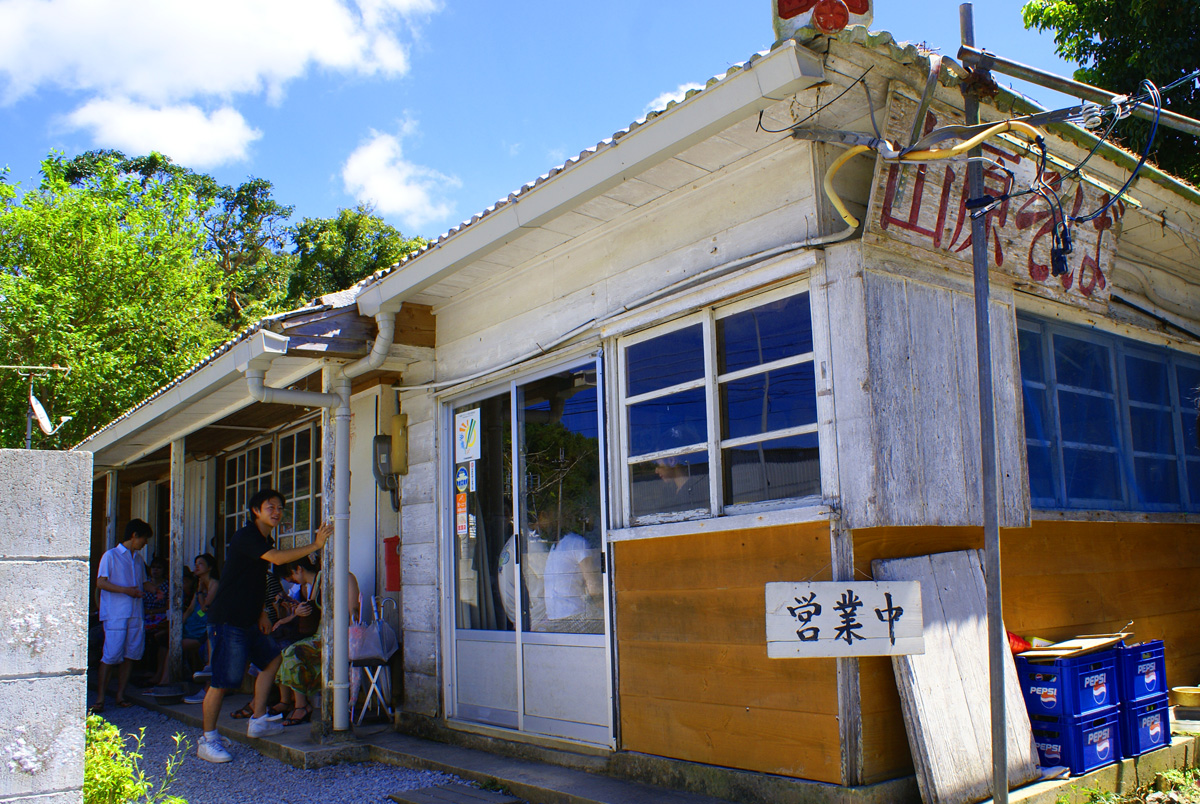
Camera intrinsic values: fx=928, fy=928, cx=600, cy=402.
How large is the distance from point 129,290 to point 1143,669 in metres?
18.5

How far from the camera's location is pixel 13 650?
3.03 meters

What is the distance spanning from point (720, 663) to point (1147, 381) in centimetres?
388

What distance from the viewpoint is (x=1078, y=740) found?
14.2ft

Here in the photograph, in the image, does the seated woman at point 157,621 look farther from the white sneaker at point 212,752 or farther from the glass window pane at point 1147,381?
the glass window pane at point 1147,381

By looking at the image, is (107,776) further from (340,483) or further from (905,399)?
(905,399)

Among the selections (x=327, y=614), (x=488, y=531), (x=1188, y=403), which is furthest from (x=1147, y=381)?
(x=327, y=614)

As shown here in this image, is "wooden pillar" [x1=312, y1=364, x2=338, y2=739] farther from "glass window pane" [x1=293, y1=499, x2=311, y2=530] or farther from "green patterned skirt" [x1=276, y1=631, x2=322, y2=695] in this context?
"glass window pane" [x1=293, y1=499, x2=311, y2=530]

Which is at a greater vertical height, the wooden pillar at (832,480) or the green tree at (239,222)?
the green tree at (239,222)

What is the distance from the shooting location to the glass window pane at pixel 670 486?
4855 mm

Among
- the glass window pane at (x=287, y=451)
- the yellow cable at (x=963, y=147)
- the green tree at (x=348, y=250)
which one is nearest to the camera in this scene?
the yellow cable at (x=963, y=147)

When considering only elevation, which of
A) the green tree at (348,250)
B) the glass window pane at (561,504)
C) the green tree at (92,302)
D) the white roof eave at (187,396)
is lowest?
the glass window pane at (561,504)

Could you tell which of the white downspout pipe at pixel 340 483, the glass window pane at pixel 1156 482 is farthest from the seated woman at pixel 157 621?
the glass window pane at pixel 1156 482

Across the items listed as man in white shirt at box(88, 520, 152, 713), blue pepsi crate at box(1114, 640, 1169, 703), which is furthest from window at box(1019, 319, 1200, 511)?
man in white shirt at box(88, 520, 152, 713)

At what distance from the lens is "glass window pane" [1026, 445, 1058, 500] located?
17.1 feet
